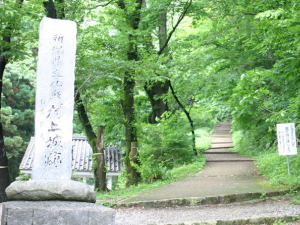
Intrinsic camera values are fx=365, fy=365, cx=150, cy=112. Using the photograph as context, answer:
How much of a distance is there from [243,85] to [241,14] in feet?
14.0

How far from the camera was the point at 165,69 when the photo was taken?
1003 cm

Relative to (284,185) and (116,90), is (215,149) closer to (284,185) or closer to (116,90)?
(116,90)

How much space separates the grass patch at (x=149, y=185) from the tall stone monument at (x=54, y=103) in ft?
10.3

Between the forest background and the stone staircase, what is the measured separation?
2.52 feet

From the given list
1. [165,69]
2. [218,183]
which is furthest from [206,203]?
[165,69]

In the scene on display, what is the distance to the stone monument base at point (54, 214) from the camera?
16.2 ft

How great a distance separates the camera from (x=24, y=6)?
7.85m

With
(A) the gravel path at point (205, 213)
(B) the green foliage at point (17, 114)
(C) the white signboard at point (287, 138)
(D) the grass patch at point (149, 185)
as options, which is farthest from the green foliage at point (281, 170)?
(B) the green foliage at point (17, 114)

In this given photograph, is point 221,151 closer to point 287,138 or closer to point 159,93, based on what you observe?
point 159,93

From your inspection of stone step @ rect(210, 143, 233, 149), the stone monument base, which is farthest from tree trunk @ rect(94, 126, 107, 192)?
stone step @ rect(210, 143, 233, 149)

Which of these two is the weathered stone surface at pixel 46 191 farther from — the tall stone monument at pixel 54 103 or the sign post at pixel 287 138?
the sign post at pixel 287 138

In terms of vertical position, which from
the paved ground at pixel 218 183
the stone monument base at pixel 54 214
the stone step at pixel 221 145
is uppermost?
the stone step at pixel 221 145

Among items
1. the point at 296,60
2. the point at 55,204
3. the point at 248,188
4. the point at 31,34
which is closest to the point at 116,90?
the point at 31,34

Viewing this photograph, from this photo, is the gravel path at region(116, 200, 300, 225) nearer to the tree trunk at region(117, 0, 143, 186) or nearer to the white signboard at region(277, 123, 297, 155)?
the white signboard at region(277, 123, 297, 155)
